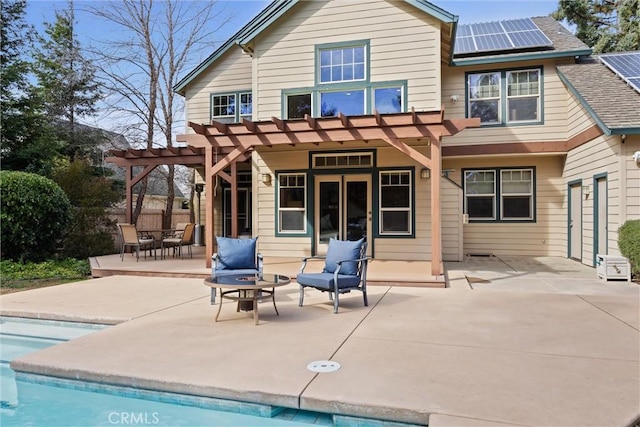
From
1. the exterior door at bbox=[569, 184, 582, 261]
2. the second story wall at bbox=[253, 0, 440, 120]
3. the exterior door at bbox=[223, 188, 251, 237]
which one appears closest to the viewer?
the second story wall at bbox=[253, 0, 440, 120]

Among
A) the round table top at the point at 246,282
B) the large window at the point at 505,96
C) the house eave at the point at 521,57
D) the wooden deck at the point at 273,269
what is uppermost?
the house eave at the point at 521,57

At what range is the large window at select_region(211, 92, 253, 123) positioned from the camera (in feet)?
40.6

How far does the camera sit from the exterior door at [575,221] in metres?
10.3

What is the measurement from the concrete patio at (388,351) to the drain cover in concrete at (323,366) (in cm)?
7

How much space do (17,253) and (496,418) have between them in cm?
1120

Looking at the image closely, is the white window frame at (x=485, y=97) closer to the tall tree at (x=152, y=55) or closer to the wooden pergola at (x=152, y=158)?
the wooden pergola at (x=152, y=158)

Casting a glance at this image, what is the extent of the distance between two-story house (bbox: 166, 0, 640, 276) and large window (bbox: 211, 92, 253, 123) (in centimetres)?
4

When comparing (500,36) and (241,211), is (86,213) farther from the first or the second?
(500,36)

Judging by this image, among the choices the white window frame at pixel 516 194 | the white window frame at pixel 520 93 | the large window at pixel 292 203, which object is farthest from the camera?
the white window frame at pixel 516 194

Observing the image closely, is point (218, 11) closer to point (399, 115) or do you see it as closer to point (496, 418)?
point (399, 115)

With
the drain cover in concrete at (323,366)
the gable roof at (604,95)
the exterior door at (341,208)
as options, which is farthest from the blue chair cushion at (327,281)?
the gable roof at (604,95)

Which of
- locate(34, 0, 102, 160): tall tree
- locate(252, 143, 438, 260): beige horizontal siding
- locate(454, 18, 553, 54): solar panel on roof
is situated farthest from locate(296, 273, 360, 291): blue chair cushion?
locate(34, 0, 102, 160): tall tree

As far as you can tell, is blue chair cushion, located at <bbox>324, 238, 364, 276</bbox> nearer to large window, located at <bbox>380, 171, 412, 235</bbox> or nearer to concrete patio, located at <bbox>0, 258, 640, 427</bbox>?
concrete patio, located at <bbox>0, 258, 640, 427</bbox>

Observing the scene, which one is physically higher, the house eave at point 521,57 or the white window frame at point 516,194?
the house eave at point 521,57
